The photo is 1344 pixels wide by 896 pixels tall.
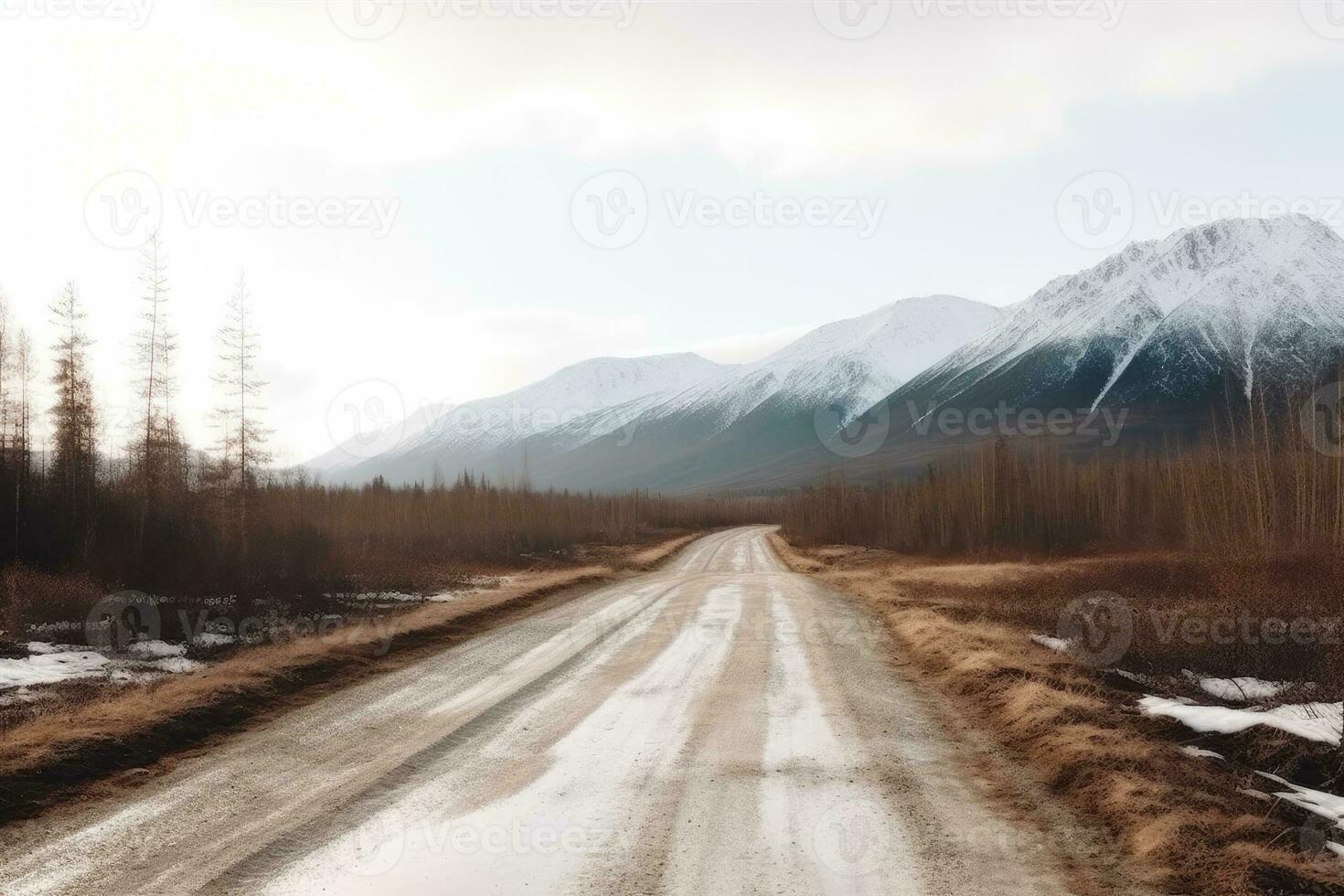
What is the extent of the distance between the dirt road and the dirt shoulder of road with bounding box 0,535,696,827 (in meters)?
0.51

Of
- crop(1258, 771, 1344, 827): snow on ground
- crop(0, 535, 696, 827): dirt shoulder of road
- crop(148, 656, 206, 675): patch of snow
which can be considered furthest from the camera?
crop(148, 656, 206, 675): patch of snow

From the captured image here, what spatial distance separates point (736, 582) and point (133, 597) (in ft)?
64.2

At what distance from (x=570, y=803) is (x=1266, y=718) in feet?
25.7

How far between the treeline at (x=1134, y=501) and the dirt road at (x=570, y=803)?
23.4 meters

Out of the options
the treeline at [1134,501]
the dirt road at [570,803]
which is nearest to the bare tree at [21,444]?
the dirt road at [570,803]

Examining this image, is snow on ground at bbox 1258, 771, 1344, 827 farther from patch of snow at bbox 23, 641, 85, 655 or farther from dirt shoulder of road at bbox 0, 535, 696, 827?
patch of snow at bbox 23, 641, 85, 655

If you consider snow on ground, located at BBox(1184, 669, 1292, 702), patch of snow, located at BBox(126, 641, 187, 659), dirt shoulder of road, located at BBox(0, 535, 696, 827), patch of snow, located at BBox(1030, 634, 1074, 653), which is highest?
patch of snow, located at BBox(126, 641, 187, 659)

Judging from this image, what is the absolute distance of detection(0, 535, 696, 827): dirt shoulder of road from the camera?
26.5 feet

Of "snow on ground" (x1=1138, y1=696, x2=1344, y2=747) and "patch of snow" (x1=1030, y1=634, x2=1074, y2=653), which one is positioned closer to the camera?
"snow on ground" (x1=1138, y1=696, x2=1344, y2=747)

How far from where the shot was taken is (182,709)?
33.8 ft

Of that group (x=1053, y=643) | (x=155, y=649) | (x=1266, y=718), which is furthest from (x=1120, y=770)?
(x=155, y=649)

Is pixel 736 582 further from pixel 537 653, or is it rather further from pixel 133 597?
pixel 133 597

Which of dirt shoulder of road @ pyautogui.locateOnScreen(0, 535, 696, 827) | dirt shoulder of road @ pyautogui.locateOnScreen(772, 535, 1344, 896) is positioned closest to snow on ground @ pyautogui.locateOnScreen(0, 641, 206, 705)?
dirt shoulder of road @ pyautogui.locateOnScreen(0, 535, 696, 827)

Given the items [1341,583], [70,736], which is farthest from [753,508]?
[70,736]
